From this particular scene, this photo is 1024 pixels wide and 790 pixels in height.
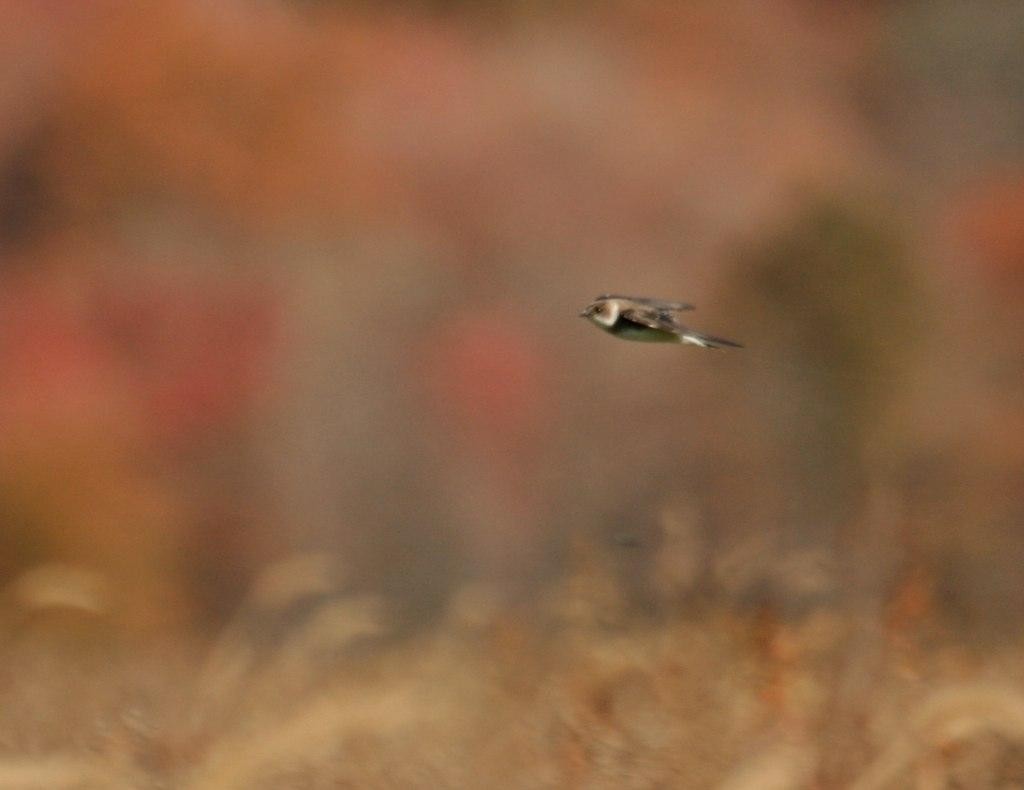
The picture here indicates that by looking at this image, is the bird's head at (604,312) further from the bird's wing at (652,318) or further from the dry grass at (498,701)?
the dry grass at (498,701)

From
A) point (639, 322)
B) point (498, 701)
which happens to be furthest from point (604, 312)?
point (498, 701)

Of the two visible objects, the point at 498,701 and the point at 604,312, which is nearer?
the point at 604,312

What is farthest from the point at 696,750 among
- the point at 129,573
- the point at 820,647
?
the point at 129,573

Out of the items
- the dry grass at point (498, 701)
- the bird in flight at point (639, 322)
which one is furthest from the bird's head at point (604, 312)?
the dry grass at point (498, 701)

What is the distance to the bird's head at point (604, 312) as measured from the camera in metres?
2.32

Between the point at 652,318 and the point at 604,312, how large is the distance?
0.07 meters

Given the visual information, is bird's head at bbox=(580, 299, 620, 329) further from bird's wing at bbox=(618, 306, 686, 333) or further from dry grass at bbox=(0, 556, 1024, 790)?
dry grass at bbox=(0, 556, 1024, 790)

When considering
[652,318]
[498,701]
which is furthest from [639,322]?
[498,701]

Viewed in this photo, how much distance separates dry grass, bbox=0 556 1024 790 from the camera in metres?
2.67

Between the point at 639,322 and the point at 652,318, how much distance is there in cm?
3

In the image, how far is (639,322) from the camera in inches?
91.1

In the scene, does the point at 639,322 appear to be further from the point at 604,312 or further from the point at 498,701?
the point at 498,701

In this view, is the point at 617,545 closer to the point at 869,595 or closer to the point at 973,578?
the point at 869,595

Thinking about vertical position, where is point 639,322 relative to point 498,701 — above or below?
above
